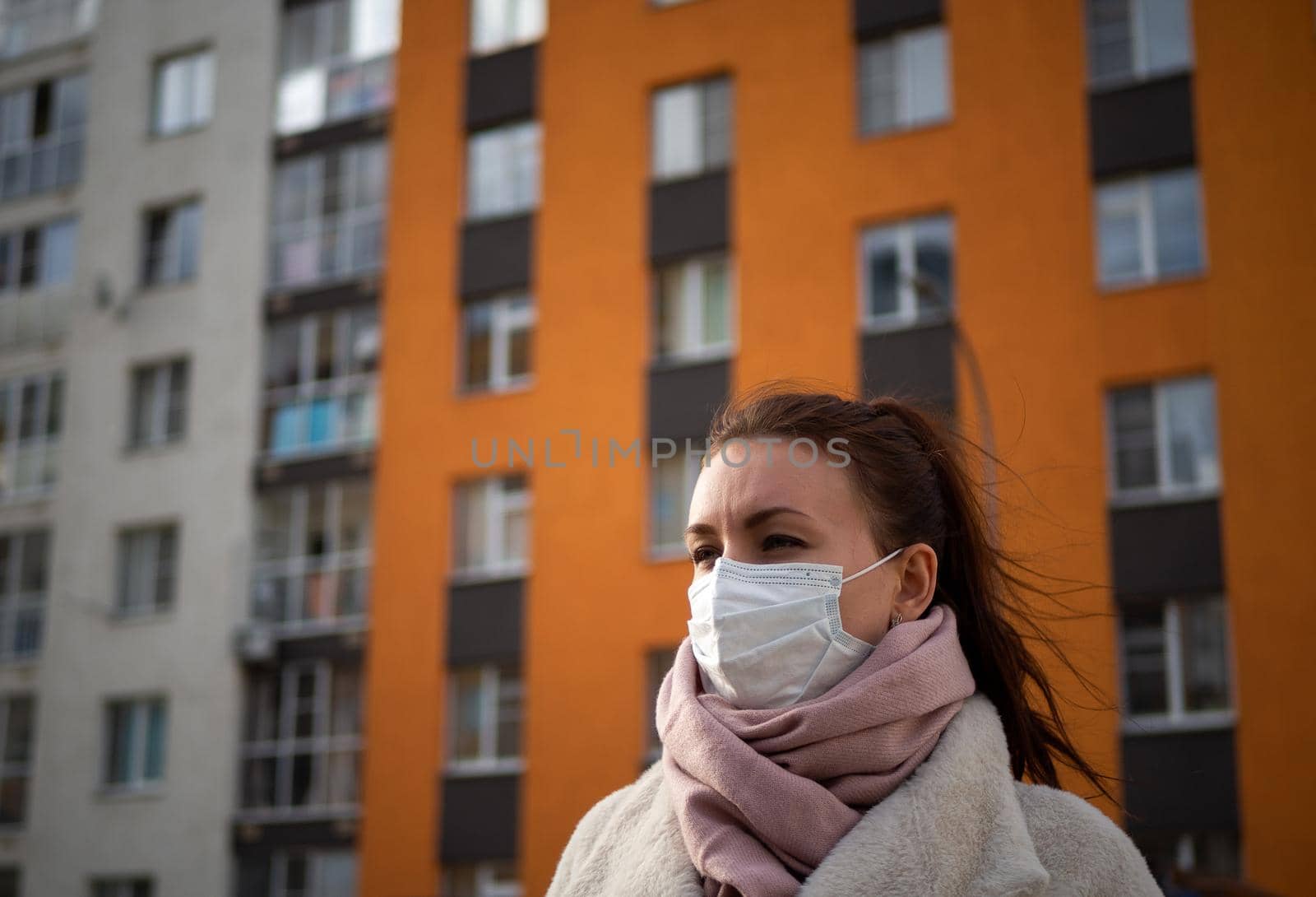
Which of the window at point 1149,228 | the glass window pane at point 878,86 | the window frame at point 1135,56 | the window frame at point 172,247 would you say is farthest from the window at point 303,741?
the window frame at point 1135,56

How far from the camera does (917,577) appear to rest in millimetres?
3447

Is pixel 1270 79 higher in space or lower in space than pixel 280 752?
higher

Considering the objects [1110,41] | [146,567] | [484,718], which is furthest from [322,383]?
[1110,41]

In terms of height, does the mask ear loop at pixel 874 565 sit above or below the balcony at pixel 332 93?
below

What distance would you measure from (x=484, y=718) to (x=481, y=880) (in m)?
2.09

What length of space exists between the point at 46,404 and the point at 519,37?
10462 millimetres

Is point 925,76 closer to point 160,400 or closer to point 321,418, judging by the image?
point 321,418

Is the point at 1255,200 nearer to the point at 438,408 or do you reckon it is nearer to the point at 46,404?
the point at 438,408

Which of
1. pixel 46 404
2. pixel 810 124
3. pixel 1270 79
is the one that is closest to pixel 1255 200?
pixel 1270 79

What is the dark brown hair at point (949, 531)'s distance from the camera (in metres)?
3.45

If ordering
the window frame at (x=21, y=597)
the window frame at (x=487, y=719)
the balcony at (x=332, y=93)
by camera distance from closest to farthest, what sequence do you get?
the window frame at (x=487, y=719), the balcony at (x=332, y=93), the window frame at (x=21, y=597)

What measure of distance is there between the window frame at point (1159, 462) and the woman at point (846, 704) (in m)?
16.2

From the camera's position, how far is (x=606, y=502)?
22.8 meters

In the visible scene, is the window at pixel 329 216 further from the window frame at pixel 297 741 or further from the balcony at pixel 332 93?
the window frame at pixel 297 741
